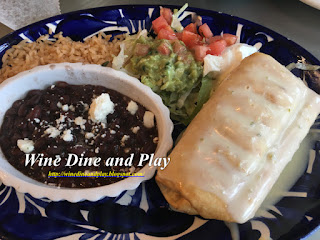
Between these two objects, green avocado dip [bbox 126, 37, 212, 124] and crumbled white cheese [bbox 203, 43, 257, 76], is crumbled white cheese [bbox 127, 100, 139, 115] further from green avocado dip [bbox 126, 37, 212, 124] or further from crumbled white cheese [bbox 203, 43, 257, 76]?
crumbled white cheese [bbox 203, 43, 257, 76]

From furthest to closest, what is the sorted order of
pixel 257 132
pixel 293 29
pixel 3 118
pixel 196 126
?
pixel 293 29 < pixel 3 118 < pixel 196 126 < pixel 257 132

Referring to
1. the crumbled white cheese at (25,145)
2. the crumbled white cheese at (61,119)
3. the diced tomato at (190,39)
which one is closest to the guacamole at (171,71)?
the diced tomato at (190,39)

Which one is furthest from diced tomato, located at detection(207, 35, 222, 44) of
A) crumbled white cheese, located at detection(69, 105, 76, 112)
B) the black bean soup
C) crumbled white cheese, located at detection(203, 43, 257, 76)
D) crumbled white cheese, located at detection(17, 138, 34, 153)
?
crumbled white cheese, located at detection(17, 138, 34, 153)

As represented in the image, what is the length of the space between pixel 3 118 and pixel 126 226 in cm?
109

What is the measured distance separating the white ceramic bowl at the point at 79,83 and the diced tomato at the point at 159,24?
70 centimetres

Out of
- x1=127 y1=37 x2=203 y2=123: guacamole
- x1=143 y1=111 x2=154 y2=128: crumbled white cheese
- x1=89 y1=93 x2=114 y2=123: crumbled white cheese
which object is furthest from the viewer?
x1=127 y1=37 x2=203 y2=123: guacamole

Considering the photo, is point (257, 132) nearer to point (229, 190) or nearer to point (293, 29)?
point (229, 190)

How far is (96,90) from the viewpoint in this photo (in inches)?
81.6

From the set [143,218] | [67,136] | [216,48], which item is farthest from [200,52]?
[143,218]

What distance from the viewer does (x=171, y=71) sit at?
7.17 ft

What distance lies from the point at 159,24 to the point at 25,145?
1.50 meters

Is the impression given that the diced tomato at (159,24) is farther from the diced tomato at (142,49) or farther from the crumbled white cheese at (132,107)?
the crumbled white cheese at (132,107)

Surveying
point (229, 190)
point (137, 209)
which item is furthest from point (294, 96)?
point (137, 209)

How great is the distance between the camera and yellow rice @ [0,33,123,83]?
8.10 feet
